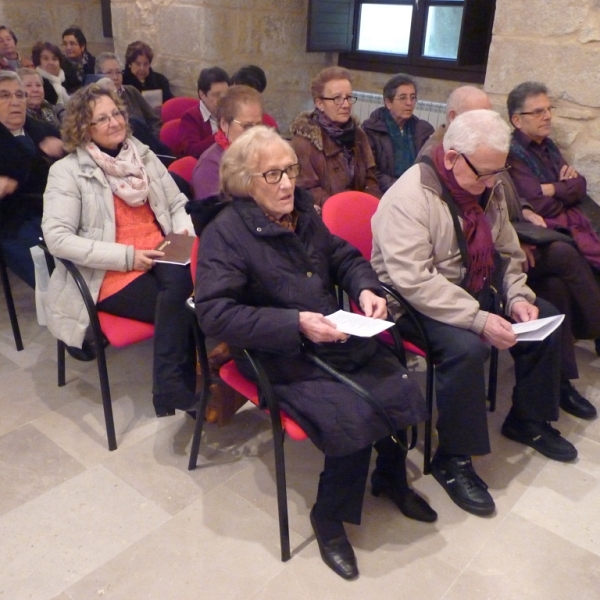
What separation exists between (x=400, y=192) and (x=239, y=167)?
0.54m

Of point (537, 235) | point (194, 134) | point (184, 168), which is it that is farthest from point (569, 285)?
point (194, 134)

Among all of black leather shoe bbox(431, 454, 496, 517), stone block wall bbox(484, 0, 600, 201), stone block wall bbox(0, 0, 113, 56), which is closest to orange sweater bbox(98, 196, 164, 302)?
black leather shoe bbox(431, 454, 496, 517)

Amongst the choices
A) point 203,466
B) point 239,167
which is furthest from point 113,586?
point 239,167

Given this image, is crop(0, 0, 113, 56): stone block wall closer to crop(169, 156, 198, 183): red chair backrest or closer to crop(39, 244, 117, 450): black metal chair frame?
crop(169, 156, 198, 183): red chair backrest

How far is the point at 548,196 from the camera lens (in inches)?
107

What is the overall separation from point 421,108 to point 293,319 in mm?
3331

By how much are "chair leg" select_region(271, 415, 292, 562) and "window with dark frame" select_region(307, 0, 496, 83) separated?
3.39m

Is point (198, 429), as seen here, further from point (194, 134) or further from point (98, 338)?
point (194, 134)

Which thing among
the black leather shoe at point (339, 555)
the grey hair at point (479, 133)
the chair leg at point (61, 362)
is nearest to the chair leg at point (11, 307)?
the chair leg at point (61, 362)

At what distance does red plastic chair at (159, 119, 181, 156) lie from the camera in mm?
3480

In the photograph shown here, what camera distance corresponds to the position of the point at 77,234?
2.15 metres

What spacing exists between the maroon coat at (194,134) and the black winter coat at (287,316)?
181cm

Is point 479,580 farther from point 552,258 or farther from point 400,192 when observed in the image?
point 552,258

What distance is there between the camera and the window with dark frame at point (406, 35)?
4.13 metres
